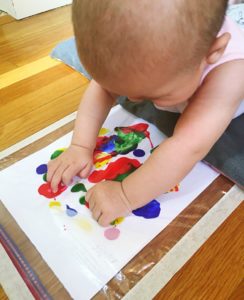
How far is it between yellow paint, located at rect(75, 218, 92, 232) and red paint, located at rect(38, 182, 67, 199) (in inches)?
2.3

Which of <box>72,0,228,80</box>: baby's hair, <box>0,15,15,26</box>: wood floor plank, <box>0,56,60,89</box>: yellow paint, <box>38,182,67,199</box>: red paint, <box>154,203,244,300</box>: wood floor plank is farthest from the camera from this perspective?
<box>0,15,15,26</box>: wood floor plank

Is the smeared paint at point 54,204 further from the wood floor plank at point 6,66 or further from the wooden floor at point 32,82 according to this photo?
the wood floor plank at point 6,66


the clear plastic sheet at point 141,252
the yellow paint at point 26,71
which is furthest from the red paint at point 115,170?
the yellow paint at point 26,71

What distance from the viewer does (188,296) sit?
15.1 inches

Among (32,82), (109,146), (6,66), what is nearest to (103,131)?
(109,146)

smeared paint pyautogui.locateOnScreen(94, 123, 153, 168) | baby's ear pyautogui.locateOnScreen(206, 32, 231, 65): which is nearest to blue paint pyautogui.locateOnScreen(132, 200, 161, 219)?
smeared paint pyautogui.locateOnScreen(94, 123, 153, 168)

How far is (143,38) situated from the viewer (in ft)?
0.93

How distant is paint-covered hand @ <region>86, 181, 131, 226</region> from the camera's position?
0.44m

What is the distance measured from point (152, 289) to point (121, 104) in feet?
1.14

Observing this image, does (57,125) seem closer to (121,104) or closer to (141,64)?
(121,104)

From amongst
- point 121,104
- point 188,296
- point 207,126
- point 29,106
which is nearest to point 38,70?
point 29,106

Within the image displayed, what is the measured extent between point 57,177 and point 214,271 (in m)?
0.25

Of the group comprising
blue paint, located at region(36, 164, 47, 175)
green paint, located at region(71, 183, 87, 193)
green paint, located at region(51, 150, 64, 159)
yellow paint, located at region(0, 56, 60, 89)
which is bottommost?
yellow paint, located at region(0, 56, 60, 89)

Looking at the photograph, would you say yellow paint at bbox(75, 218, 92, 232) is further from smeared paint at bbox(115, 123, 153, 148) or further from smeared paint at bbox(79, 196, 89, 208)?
smeared paint at bbox(115, 123, 153, 148)
